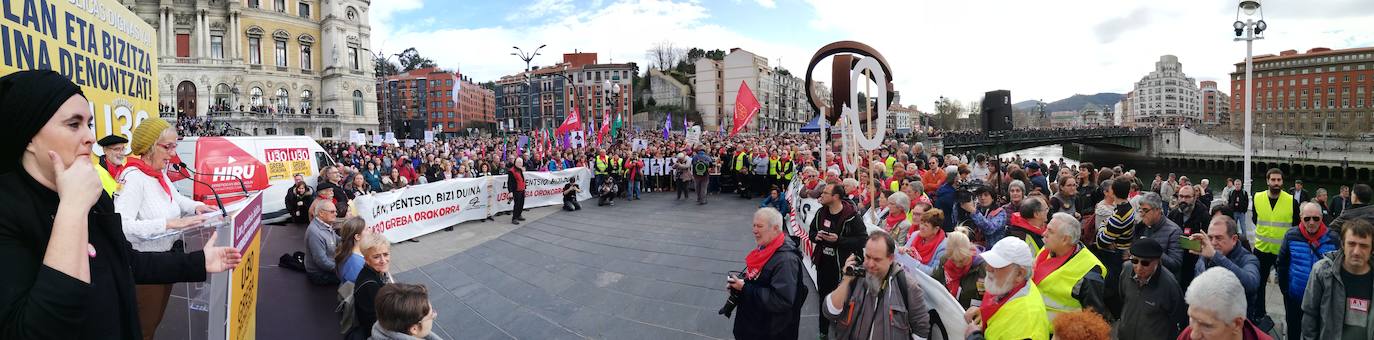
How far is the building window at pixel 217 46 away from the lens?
42441 mm

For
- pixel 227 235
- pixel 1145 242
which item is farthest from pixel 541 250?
pixel 1145 242

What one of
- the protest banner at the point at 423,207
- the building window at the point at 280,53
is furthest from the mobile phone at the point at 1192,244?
the building window at the point at 280,53

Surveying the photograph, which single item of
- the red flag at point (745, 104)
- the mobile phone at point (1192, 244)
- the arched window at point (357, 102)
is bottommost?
the mobile phone at point (1192, 244)

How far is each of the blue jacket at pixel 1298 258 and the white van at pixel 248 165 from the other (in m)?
12.6

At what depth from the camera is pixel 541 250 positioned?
913cm

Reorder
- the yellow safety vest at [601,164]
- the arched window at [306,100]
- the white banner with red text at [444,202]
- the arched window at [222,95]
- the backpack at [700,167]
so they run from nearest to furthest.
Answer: the white banner with red text at [444,202] < the backpack at [700,167] < the yellow safety vest at [601,164] < the arched window at [222,95] < the arched window at [306,100]

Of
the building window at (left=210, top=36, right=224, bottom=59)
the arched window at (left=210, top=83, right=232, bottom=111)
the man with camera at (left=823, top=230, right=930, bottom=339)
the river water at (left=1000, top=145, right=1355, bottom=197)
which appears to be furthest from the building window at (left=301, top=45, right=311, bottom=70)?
the man with camera at (left=823, top=230, right=930, bottom=339)

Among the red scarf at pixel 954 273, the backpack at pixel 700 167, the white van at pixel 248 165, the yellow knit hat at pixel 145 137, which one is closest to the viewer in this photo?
the red scarf at pixel 954 273

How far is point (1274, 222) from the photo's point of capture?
630 centimetres

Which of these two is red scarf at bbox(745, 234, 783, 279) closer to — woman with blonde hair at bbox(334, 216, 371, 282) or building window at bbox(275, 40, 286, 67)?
woman with blonde hair at bbox(334, 216, 371, 282)

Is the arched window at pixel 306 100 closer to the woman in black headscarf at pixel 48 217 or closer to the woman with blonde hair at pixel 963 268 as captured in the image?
the woman in black headscarf at pixel 48 217

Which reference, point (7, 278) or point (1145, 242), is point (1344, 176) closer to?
point (1145, 242)

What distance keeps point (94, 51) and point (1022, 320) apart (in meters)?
6.20

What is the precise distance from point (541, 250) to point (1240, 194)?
12.2 m
